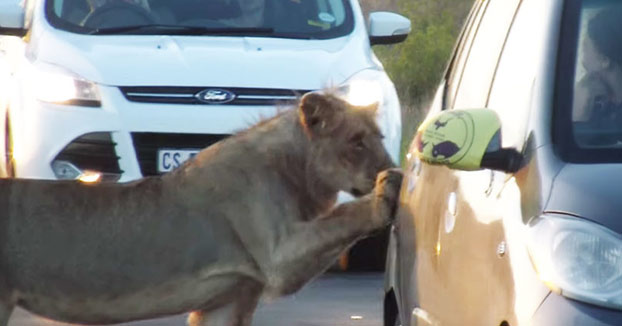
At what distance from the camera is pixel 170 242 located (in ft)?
19.3

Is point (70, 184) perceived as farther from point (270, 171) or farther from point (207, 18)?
point (207, 18)

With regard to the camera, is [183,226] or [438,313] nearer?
[438,313]

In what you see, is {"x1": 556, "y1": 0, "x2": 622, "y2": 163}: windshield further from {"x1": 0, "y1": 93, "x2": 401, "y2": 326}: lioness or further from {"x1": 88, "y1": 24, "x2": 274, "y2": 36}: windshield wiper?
{"x1": 88, "y1": 24, "x2": 274, "y2": 36}: windshield wiper

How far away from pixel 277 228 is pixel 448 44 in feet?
61.6

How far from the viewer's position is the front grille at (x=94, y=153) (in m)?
8.93

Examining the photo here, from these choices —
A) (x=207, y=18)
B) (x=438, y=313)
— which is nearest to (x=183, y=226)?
(x=438, y=313)

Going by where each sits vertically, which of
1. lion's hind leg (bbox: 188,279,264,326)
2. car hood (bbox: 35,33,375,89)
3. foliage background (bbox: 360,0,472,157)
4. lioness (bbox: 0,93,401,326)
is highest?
lioness (bbox: 0,93,401,326)

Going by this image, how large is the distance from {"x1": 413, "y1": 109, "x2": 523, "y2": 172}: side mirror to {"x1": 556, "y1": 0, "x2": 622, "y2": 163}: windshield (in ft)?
0.47

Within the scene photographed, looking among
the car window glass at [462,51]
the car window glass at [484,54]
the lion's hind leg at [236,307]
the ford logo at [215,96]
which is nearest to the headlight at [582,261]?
the car window glass at [484,54]

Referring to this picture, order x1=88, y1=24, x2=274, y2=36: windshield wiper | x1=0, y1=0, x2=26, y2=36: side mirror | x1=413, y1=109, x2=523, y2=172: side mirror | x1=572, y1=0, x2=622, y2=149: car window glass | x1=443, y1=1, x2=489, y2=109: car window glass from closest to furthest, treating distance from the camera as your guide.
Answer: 1. x1=413, y1=109, x2=523, y2=172: side mirror
2. x1=572, y1=0, x2=622, y2=149: car window glass
3. x1=443, y1=1, x2=489, y2=109: car window glass
4. x1=88, y1=24, x2=274, y2=36: windshield wiper
5. x1=0, y1=0, x2=26, y2=36: side mirror

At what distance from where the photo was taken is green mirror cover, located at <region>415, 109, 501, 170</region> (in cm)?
414

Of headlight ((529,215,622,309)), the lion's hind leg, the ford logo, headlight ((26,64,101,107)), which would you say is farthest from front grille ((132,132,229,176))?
headlight ((529,215,622,309))

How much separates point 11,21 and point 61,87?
3.46ft

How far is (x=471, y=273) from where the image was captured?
4.27m
